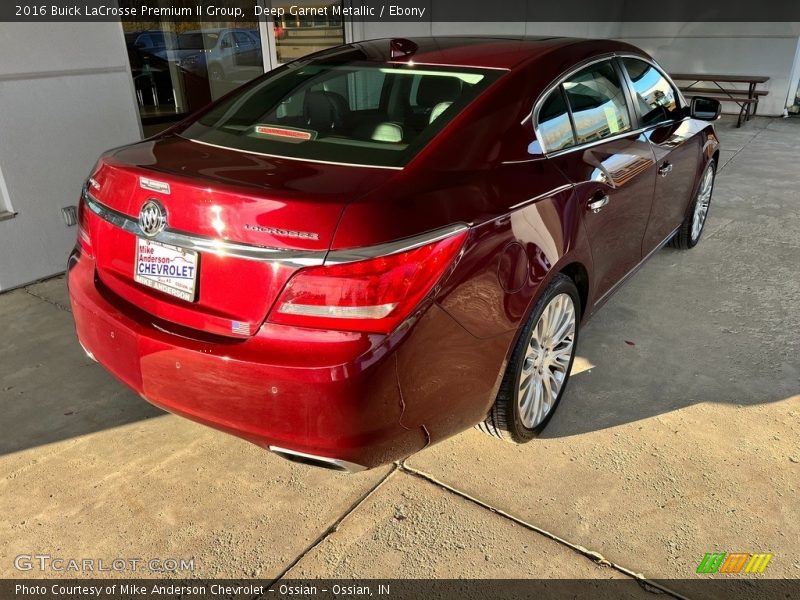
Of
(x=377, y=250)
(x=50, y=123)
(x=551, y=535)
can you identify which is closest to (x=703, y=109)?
(x=551, y=535)

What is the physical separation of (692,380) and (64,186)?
4051 mm

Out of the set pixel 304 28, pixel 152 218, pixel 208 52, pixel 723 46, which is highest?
pixel 304 28

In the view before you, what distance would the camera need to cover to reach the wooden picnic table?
1109 cm

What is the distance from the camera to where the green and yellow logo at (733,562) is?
211 cm

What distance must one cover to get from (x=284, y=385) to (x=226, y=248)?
1.41 ft

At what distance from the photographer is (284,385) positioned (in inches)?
72.0

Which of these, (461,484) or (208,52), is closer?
(461,484)

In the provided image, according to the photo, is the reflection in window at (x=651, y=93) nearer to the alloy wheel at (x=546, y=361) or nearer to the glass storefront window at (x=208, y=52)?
the alloy wheel at (x=546, y=361)

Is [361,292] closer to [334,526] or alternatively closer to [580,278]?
[334,526]

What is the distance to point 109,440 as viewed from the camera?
2.71 meters

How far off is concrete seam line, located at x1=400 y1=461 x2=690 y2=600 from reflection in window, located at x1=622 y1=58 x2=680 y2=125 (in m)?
2.17

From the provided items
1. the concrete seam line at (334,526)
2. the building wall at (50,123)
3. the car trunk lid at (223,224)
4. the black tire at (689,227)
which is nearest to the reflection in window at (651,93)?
the black tire at (689,227)

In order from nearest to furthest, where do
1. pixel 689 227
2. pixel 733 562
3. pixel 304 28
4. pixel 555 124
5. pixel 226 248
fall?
pixel 226 248
pixel 733 562
pixel 555 124
pixel 689 227
pixel 304 28
